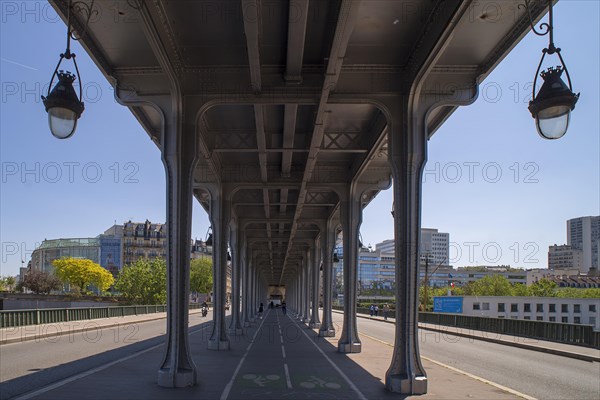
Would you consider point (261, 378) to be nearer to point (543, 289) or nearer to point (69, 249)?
point (543, 289)

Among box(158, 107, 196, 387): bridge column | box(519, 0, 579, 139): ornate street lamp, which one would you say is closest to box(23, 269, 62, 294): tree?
box(158, 107, 196, 387): bridge column

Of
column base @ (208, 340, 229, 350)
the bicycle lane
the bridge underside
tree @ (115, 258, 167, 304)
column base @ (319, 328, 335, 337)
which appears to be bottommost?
tree @ (115, 258, 167, 304)

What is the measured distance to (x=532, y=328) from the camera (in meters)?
32.4

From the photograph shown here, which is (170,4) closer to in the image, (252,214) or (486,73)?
(486,73)

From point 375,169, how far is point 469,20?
46.2ft

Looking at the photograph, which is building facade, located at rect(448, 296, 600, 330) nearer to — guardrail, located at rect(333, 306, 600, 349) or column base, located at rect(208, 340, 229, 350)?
guardrail, located at rect(333, 306, 600, 349)

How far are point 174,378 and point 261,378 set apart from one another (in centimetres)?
256

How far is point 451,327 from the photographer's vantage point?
45.7 m

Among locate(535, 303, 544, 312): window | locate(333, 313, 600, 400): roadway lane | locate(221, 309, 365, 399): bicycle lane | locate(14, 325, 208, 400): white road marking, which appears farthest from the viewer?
locate(535, 303, 544, 312): window

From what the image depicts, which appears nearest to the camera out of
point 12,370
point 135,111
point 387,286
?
point 12,370

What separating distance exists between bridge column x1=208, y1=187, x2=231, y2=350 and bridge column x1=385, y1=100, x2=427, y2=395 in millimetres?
11572

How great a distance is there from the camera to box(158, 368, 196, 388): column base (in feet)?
42.9

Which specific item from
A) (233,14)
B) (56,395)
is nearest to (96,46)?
(233,14)

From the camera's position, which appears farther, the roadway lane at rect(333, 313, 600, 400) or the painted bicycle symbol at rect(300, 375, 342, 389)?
the roadway lane at rect(333, 313, 600, 400)
